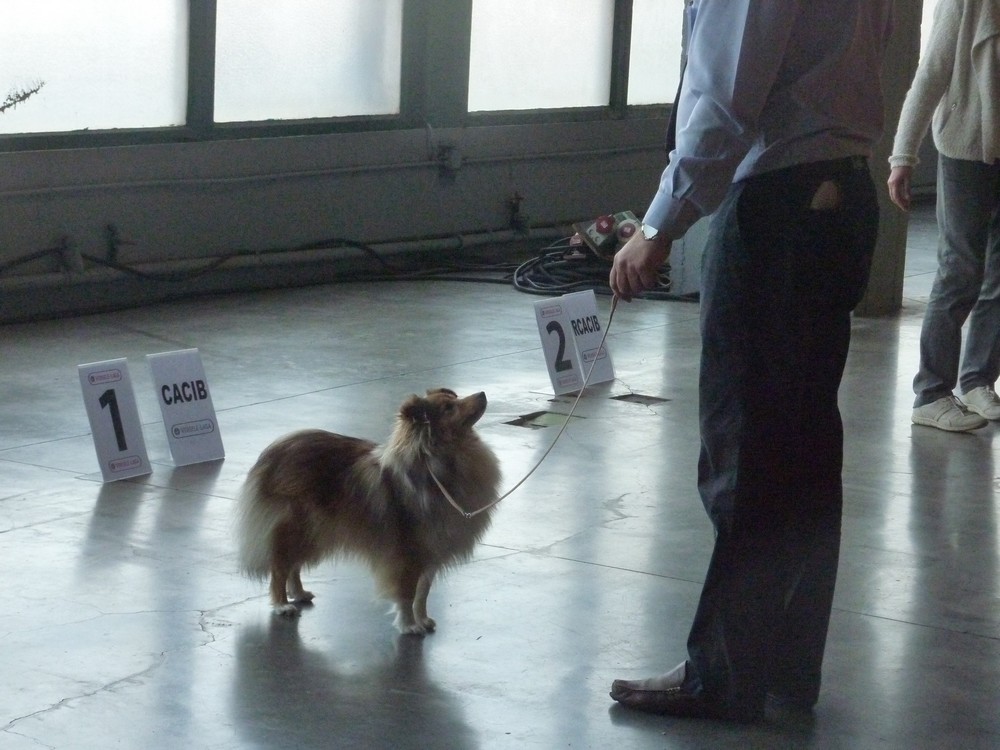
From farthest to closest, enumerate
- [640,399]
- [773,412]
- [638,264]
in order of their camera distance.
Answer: [640,399], [773,412], [638,264]

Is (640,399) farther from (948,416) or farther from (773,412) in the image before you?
(773,412)

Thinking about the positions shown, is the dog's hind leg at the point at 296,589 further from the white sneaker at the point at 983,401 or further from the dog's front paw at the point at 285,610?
the white sneaker at the point at 983,401

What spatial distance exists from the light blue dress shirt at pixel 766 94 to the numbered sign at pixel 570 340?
3.13 metres

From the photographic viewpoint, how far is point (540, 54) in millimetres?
10211

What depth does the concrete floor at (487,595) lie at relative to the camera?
8.41ft

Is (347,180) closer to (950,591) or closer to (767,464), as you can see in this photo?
(950,591)

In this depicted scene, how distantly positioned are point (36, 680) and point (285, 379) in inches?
121

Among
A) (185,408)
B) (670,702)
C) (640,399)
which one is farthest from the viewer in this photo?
(640,399)

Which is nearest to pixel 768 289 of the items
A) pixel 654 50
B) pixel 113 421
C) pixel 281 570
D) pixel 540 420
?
pixel 281 570

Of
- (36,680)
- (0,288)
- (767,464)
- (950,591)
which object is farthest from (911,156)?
(0,288)

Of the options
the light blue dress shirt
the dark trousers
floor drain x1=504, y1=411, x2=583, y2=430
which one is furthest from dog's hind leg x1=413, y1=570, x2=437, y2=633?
floor drain x1=504, y1=411, x2=583, y2=430

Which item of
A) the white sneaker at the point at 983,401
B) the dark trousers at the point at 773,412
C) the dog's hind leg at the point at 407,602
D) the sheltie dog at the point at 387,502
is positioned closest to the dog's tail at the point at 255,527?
the sheltie dog at the point at 387,502

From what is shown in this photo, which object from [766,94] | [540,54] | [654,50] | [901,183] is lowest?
[901,183]

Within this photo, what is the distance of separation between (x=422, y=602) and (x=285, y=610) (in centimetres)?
31
